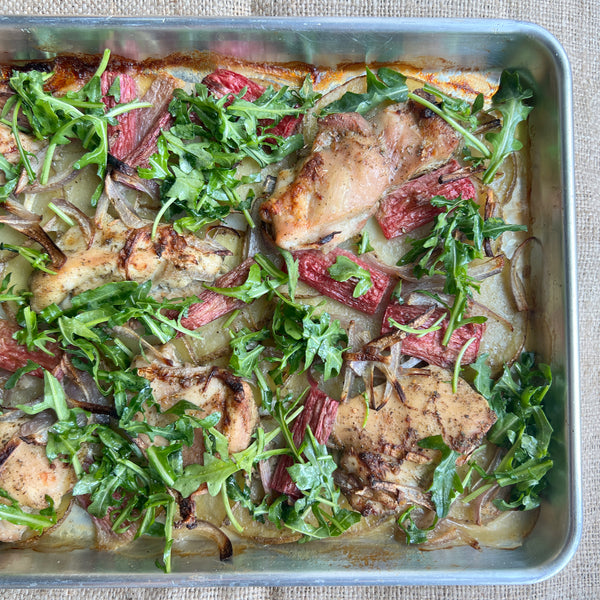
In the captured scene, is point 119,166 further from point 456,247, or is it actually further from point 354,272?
point 456,247

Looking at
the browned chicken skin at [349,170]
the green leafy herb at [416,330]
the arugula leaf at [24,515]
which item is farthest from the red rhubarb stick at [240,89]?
the arugula leaf at [24,515]

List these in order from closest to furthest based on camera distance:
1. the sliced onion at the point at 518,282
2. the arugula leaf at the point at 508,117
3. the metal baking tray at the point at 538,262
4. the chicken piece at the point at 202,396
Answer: the metal baking tray at the point at 538,262, the chicken piece at the point at 202,396, the arugula leaf at the point at 508,117, the sliced onion at the point at 518,282

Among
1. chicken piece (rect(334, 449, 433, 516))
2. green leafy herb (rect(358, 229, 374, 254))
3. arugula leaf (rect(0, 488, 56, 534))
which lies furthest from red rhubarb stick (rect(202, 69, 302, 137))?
arugula leaf (rect(0, 488, 56, 534))

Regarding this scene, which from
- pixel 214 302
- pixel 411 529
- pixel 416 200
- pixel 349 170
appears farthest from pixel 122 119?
pixel 411 529

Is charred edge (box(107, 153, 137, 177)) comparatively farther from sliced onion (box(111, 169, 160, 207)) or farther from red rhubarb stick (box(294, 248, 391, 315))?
red rhubarb stick (box(294, 248, 391, 315))

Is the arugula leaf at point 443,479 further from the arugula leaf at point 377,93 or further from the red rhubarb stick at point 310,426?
the arugula leaf at point 377,93

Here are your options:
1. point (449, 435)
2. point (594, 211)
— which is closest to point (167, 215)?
point (449, 435)

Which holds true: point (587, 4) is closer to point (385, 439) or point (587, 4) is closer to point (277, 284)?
point (277, 284)
